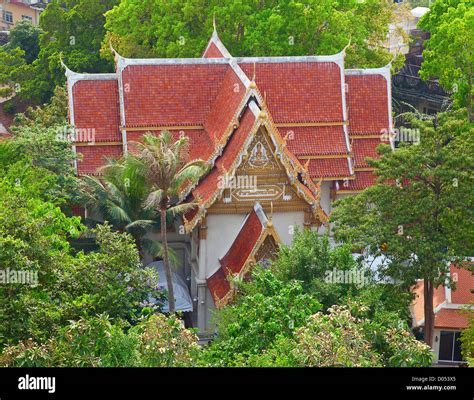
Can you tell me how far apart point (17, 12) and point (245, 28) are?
131 ft

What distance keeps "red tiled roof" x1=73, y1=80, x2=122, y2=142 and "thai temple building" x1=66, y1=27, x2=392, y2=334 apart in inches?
1.6

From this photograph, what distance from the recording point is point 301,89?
39750 millimetres

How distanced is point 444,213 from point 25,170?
1375 cm

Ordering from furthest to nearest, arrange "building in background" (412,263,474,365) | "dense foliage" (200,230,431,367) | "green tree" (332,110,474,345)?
"building in background" (412,263,474,365) < "green tree" (332,110,474,345) < "dense foliage" (200,230,431,367)

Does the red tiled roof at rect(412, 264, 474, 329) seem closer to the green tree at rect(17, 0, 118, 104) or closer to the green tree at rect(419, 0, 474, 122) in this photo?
the green tree at rect(419, 0, 474, 122)

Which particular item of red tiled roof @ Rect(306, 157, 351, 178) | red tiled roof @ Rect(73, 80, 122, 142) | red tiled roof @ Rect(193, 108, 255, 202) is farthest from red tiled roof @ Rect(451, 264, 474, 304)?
red tiled roof @ Rect(73, 80, 122, 142)

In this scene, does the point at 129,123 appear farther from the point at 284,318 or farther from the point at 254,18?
the point at 284,318

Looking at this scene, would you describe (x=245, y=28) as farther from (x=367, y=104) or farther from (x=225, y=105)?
(x=225, y=105)

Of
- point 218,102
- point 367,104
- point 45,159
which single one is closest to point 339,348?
point 45,159

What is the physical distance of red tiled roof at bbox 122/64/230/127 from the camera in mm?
→ 38812

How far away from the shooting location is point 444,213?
29.7 meters

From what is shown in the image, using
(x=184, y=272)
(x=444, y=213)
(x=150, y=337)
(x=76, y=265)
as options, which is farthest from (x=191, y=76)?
(x=150, y=337)

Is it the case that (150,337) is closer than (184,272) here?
Yes

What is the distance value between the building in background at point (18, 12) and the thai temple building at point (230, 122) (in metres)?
44.2
